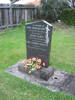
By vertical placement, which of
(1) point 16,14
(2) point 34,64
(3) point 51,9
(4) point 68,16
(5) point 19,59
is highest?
(3) point 51,9

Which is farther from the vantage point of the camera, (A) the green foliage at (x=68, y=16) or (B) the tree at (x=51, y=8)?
(A) the green foliage at (x=68, y=16)

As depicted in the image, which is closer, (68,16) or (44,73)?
(44,73)

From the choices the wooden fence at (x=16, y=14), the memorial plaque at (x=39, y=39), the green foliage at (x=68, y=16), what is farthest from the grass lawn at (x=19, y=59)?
the green foliage at (x=68, y=16)

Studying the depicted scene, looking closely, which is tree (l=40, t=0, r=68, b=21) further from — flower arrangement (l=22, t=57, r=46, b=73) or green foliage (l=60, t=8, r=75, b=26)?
flower arrangement (l=22, t=57, r=46, b=73)

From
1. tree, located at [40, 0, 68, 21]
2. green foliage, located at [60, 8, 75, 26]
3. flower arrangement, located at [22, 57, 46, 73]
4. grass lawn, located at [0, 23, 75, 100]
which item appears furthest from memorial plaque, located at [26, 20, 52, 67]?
green foliage, located at [60, 8, 75, 26]

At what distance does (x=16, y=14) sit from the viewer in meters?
10.4

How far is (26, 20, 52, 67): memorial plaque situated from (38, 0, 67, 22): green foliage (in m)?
7.90

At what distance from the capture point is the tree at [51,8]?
11.2 m

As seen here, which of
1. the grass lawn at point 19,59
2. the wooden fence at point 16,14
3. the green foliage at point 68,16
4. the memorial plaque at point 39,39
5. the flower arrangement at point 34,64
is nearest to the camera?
the grass lawn at point 19,59

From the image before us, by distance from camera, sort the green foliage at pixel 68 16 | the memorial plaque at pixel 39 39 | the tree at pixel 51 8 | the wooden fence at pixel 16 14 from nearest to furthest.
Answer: the memorial plaque at pixel 39 39, the wooden fence at pixel 16 14, the tree at pixel 51 8, the green foliage at pixel 68 16

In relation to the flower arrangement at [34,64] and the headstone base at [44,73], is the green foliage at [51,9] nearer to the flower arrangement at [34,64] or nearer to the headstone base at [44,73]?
the flower arrangement at [34,64]

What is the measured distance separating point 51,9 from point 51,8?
79 millimetres

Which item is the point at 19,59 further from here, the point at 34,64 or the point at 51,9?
the point at 51,9

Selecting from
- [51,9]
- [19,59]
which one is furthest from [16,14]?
[19,59]
